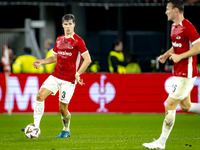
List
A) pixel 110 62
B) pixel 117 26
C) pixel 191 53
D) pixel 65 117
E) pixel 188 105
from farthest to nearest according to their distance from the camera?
pixel 117 26, pixel 110 62, pixel 65 117, pixel 188 105, pixel 191 53

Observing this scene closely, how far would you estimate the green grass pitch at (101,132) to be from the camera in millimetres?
7207

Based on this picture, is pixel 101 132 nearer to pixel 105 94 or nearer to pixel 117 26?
pixel 105 94

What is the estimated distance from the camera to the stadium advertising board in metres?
13.6

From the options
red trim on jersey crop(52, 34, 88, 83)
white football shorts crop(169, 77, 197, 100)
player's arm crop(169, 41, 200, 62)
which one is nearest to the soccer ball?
red trim on jersey crop(52, 34, 88, 83)

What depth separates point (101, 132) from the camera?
30.1ft

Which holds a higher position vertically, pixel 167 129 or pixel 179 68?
pixel 179 68

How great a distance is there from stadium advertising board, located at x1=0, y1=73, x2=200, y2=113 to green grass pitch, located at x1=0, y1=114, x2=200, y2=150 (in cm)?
49

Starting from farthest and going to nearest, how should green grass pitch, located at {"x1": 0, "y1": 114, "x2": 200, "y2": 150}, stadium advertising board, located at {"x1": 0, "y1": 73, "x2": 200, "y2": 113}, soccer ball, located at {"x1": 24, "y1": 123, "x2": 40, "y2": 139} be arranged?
stadium advertising board, located at {"x1": 0, "y1": 73, "x2": 200, "y2": 113}, soccer ball, located at {"x1": 24, "y1": 123, "x2": 40, "y2": 139}, green grass pitch, located at {"x1": 0, "y1": 114, "x2": 200, "y2": 150}

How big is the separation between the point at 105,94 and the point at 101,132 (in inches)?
175

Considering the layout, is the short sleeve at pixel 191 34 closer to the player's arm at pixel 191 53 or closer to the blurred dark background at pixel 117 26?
the player's arm at pixel 191 53

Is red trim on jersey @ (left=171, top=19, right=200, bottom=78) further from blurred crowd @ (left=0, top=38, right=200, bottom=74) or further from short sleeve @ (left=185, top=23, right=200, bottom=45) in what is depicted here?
blurred crowd @ (left=0, top=38, right=200, bottom=74)

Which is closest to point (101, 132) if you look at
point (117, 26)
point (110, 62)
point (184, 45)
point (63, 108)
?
point (63, 108)

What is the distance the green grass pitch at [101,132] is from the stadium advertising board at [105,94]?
1.62 ft

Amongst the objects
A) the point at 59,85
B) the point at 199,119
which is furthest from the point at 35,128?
the point at 199,119
